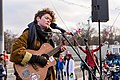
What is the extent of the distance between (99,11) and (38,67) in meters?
2.67

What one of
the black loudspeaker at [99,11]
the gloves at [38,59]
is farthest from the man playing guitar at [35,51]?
the black loudspeaker at [99,11]

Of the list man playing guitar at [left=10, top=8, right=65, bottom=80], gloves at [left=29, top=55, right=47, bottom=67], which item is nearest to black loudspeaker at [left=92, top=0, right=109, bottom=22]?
man playing guitar at [left=10, top=8, right=65, bottom=80]

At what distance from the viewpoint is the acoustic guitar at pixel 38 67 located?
380cm

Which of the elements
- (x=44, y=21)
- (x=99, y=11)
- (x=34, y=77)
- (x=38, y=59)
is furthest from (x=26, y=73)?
(x=99, y=11)

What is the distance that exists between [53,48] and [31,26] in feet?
1.18

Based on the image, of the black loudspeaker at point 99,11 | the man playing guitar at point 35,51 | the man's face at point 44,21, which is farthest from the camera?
the black loudspeaker at point 99,11

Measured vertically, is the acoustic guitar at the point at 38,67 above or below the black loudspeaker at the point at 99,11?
below

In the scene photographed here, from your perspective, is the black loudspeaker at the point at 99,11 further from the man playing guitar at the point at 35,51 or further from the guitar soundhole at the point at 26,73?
the guitar soundhole at the point at 26,73

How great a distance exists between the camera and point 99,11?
20.4 ft

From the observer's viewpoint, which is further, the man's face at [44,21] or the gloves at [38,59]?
the man's face at [44,21]

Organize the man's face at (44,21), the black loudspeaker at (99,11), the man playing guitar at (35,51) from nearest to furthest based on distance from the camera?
the man playing guitar at (35,51)
the man's face at (44,21)
the black loudspeaker at (99,11)

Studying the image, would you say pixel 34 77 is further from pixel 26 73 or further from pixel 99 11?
pixel 99 11

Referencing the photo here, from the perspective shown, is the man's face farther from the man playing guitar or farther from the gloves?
the gloves

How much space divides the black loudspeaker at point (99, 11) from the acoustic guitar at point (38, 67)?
93.4 inches
